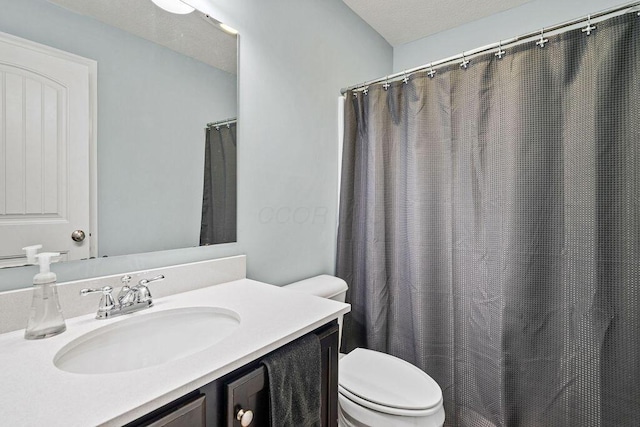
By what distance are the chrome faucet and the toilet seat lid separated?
0.84 metres

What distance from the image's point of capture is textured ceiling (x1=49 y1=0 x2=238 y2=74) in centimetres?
98

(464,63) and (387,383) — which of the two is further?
Result: (464,63)

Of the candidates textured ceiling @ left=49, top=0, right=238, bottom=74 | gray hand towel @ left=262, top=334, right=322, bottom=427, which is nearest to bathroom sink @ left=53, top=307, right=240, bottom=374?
gray hand towel @ left=262, top=334, right=322, bottom=427

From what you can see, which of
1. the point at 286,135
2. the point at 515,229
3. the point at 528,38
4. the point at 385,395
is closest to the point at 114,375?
the point at 385,395

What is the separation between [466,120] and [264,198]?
3.53ft

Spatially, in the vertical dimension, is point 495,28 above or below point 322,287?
above

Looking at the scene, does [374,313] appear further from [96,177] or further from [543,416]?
[96,177]

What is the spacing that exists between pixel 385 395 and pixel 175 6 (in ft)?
5.63

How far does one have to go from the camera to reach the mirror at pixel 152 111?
951 millimetres

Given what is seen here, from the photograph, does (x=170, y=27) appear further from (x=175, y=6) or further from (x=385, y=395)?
(x=385, y=395)

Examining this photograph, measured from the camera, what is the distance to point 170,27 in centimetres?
115

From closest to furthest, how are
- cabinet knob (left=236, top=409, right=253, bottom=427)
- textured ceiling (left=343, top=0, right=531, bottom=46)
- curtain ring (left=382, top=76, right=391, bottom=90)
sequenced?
cabinet knob (left=236, top=409, right=253, bottom=427), curtain ring (left=382, top=76, right=391, bottom=90), textured ceiling (left=343, top=0, right=531, bottom=46)

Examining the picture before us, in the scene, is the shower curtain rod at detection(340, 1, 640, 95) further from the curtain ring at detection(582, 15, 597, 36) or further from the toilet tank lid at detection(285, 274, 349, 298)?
the toilet tank lid at detection(285, 274, 349, 298)

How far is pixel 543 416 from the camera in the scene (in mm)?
1368
